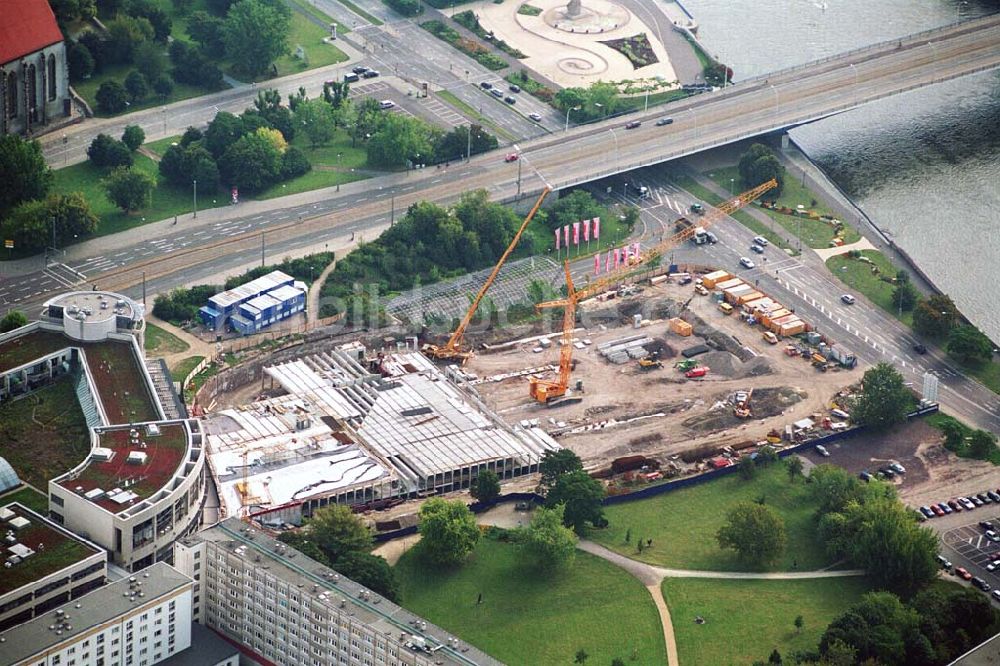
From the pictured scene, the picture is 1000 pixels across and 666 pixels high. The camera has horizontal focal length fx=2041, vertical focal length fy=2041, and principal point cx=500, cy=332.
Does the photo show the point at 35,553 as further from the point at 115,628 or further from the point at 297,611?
the point at 297,611

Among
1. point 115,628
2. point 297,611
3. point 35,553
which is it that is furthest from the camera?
point 35,553

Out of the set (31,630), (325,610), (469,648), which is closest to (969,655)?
(469,648)

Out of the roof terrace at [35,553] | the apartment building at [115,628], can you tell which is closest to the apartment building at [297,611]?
the apartment building at [115,628]

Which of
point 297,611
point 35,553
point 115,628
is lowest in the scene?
point 297,611

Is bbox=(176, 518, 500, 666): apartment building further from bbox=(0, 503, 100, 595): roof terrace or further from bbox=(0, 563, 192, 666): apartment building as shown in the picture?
bbox=(0, 503, 100, 595): roof terrace

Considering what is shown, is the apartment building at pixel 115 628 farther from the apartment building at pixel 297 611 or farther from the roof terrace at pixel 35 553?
the roof terrace at pixel 35 553

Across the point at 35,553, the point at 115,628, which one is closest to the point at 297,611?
the point at 115,628

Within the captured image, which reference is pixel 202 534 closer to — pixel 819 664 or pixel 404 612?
pixel 404 612
